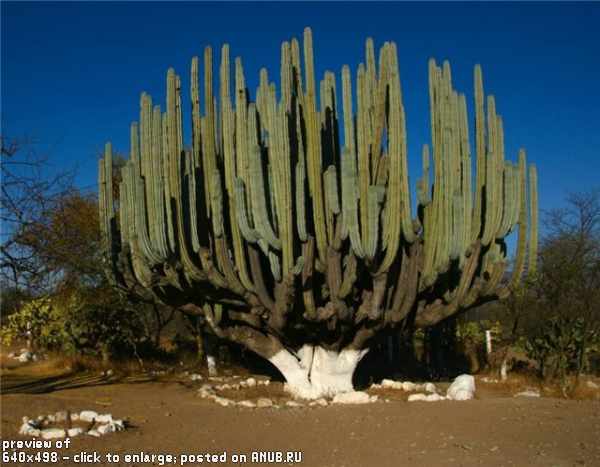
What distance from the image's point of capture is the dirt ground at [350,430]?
6.52 meters

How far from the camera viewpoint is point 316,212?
30.9 feet

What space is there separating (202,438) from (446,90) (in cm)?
612

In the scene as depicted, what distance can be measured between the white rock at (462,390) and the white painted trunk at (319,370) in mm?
1479

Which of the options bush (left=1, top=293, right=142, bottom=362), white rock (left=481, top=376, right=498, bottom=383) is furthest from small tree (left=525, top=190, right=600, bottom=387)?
bush (left=1, top=293, right=142, bottom=362)

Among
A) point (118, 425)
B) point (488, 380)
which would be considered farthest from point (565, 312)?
point (118, 425)

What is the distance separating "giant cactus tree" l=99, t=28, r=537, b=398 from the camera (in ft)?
30.8

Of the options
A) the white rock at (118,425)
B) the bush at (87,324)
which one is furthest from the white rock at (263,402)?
the bush at (87,324)

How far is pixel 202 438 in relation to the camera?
7.37m

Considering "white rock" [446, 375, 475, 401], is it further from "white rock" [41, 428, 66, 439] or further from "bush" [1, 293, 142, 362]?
"bush" [1, 293, 142, 362]

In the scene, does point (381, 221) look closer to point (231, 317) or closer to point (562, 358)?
point (231, 317)

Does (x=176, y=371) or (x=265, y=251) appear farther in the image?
(x=176, y=371)

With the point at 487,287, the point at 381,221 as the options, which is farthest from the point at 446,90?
the point at 487,287

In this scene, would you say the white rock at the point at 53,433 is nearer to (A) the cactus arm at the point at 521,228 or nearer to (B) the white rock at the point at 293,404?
(B) the white rock at the point at 293,404

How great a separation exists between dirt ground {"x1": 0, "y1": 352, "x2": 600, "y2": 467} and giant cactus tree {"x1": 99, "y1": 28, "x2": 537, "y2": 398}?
139cm
